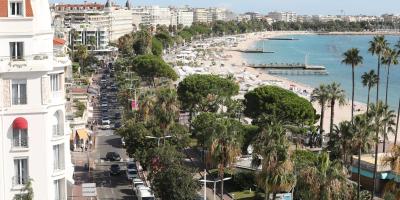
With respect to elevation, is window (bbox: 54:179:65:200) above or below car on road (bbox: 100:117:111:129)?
above

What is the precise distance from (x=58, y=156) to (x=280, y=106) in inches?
1925

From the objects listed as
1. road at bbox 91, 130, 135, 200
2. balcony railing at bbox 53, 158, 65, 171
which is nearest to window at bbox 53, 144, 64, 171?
balcony railing at bbox 53, 158, 65, 171

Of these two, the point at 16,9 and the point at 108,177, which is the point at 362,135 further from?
the point at 16,9

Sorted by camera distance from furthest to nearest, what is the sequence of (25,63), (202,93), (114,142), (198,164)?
(202,93)
(114,142)
(198,164)
(25,63)

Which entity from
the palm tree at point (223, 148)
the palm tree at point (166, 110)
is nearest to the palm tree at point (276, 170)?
the palm tree at point (223, 148)

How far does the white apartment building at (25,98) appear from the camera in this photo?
2269 cm

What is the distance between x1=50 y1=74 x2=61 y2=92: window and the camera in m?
24.8

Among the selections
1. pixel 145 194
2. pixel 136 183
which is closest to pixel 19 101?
pixel 145 194

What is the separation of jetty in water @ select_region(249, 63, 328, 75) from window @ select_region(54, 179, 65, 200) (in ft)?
528

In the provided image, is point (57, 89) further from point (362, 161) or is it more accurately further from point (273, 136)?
point (362, 161)

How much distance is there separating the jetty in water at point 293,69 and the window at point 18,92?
534ft

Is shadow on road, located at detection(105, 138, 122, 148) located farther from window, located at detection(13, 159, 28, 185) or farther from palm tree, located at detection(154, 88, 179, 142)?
window, located at detection(13, 159, 28, 185)

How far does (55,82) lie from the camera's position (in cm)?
2509

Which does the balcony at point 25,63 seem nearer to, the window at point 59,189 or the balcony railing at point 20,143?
the balcony railing at point 20,143
